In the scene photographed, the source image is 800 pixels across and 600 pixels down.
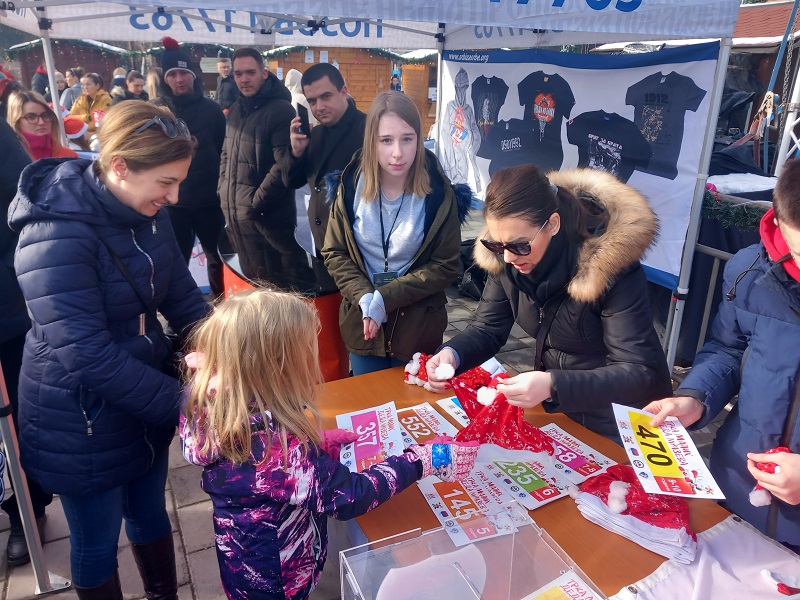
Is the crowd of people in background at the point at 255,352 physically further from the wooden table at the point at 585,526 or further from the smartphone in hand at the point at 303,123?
the smartphone in hand at the point at 303,123

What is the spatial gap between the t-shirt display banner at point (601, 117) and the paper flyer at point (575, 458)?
4.96ft

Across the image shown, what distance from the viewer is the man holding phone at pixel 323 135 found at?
339cm

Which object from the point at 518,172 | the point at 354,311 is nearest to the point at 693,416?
the point at 518,172

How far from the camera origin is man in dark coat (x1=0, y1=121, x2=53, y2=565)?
7.34ft

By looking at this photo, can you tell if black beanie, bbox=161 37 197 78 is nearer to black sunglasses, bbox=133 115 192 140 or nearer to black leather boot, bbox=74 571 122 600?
black sunglasses, bbox=133 115 192 140

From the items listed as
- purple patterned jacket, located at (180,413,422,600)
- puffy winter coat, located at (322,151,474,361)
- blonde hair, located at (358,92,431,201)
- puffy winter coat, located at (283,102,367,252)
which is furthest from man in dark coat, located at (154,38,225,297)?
purple patterned jacket, located at (180,413,422,600)

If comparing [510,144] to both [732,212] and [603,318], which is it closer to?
[732,212]

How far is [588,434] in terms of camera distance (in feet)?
6.22

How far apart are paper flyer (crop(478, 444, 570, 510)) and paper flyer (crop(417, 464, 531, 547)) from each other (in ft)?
0.11

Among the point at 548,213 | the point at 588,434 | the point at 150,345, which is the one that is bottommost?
the point at 588,434

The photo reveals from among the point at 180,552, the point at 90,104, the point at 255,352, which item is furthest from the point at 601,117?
the point at 90,104

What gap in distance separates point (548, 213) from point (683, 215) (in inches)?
83.8

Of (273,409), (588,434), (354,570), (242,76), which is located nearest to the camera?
(354,570)

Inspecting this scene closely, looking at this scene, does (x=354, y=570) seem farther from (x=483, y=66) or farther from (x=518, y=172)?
(x=483, y=66)
